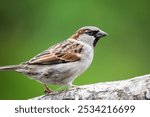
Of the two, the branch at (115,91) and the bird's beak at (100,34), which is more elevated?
the bird's beak at (100,34)

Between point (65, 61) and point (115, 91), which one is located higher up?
point (65, 61)

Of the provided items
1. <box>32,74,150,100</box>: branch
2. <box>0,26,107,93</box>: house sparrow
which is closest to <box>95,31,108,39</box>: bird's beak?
<box>0,26,107,93</box>: house sparrow

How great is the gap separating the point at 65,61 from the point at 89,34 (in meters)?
0.15

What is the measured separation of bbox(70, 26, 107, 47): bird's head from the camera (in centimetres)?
376

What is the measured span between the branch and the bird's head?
24cm

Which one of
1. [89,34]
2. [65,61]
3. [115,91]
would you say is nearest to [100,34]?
Answer: [89,34]

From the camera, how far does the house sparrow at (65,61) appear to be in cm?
373

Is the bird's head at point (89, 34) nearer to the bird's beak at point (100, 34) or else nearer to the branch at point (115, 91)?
the bird's beak at point (100, 34)

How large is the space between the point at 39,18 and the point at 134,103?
5.42 ft

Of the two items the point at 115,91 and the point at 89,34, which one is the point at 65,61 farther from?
the point at 115,91

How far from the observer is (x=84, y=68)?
3754 millimetres

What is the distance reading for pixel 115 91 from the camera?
11.7 ft

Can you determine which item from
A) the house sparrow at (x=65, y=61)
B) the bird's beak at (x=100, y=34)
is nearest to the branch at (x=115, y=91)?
the house sparrow at (x=65, y=61)

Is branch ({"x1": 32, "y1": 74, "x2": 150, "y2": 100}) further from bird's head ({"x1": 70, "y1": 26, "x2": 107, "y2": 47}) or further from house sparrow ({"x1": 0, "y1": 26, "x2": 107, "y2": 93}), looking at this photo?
bird's head ({"x1": 70, "y1": 26, "x2": 107, "y2": 47})
